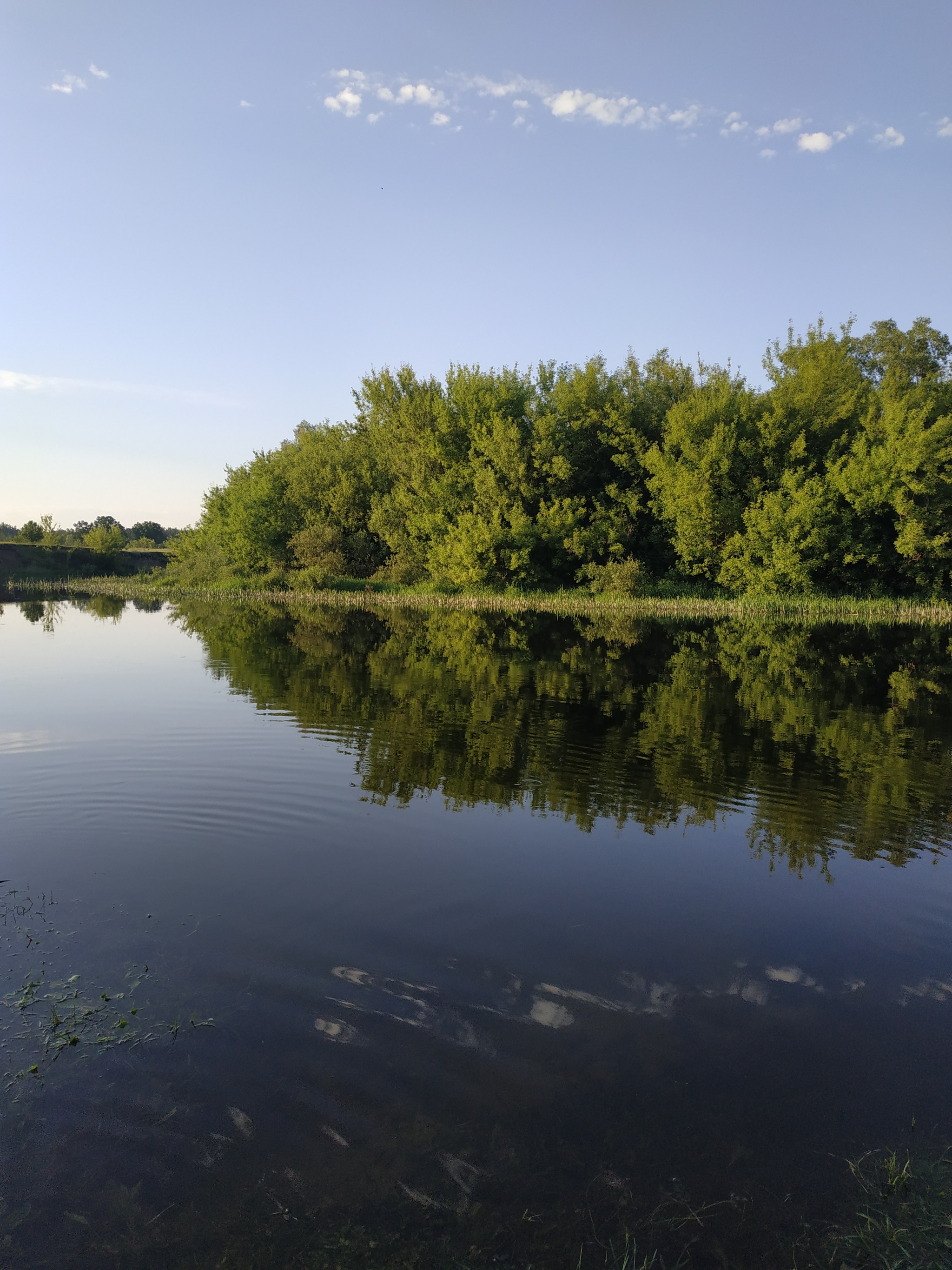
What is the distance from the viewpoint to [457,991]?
19.0 ft

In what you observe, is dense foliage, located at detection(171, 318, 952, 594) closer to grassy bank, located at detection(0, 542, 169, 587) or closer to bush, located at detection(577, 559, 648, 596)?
bush, located at detection(577, 559, 648, 596)

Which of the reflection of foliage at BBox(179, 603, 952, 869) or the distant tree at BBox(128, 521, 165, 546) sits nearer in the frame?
the reflection of foliage at BBox(179, 603, 952, 869)

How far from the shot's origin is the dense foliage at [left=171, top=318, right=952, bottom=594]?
1809 inches

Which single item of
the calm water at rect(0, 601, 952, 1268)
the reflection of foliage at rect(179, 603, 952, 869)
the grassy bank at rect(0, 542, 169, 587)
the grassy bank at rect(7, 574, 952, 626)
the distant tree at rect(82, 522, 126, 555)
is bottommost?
the calm water at rect(0, 601, 952, 1268)

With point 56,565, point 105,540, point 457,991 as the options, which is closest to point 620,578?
point 457,991

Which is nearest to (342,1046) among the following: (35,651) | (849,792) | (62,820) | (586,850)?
(586,850)

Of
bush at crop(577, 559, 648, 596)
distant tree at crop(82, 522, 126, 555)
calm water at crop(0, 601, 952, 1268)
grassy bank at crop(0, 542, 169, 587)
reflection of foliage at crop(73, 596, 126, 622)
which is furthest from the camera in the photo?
distant tree at crop(82, 522, 126, 555)

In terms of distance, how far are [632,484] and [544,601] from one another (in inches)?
470

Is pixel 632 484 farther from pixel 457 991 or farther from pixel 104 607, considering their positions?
pixel 457 991

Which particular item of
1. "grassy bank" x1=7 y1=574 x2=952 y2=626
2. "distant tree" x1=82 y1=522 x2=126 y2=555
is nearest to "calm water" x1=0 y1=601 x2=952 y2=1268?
"grassy bank" x1=7 y1=574 x2=952 y2=626

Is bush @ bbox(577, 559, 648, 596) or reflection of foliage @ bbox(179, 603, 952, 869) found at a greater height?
bush @ bbox(577, 559, 648, 596)

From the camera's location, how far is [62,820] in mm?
9555

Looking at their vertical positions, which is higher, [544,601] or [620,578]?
[620,578]

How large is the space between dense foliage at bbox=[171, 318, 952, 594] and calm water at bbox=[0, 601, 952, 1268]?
36222 mm
